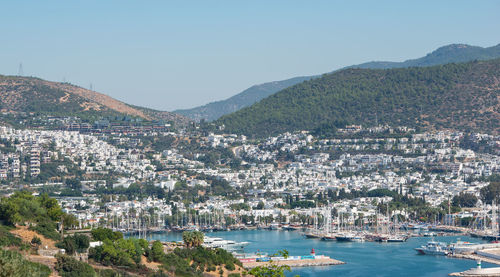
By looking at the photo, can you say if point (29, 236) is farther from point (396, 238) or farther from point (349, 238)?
point (349, 238)

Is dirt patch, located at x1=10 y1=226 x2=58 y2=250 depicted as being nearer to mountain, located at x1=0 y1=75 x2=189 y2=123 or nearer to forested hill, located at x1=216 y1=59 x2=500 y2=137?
forested hill, located at x1=216 y1=59 x2=500 y2=137

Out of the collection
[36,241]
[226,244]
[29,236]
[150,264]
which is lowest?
[226,244]

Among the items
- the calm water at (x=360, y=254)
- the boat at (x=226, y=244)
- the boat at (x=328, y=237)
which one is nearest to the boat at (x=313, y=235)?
the boat at (x=328, y=237)

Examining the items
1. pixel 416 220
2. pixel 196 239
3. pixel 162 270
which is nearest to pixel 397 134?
pixel 416 220

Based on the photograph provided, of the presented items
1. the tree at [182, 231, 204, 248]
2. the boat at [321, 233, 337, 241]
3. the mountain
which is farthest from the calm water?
the mountain

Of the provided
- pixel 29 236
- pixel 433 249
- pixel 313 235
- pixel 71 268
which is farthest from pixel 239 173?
pixel 71 268

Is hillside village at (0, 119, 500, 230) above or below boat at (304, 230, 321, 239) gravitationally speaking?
above
